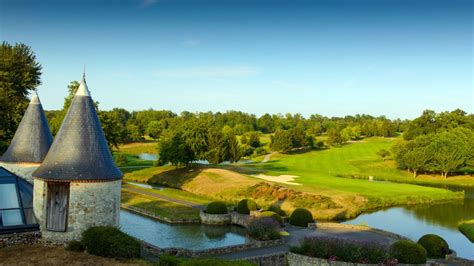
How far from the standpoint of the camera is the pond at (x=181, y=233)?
30181mm

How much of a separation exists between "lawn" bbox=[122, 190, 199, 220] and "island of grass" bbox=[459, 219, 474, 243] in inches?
903

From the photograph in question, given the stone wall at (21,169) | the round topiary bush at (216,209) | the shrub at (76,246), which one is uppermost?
the stone wall at (21,169)

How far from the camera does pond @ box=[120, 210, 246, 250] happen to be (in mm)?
30181

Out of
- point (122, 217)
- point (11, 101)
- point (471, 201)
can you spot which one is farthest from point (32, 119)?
point (471, 201)

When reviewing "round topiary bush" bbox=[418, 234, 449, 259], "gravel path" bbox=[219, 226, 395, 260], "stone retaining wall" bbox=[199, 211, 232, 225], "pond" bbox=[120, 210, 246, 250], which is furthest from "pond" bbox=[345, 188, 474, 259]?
"pond" bbox=[120, 210, 246, 250]

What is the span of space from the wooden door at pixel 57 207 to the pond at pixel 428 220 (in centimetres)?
2655

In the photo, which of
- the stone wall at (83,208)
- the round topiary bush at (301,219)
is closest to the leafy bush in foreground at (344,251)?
the round topiary bush at (301,219)

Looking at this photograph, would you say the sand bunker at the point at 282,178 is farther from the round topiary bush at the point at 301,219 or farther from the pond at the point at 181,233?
the pond at the point at 181,233

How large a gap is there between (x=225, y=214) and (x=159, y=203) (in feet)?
28.7

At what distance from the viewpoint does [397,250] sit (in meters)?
23.8

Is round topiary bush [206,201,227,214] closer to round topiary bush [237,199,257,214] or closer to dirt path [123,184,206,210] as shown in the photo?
round topiary bush [237,199,257,214]

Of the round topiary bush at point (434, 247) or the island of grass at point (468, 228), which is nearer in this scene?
the round topiary bush at point (434, 247)

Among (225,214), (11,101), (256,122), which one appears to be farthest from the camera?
(256,122)

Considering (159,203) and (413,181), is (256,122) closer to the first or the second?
(413,181)
